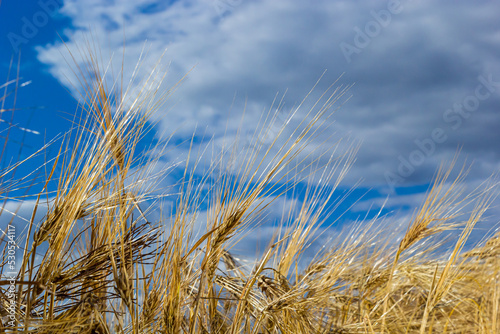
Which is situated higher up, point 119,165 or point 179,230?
point 119,165

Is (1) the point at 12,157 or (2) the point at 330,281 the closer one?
(1) the point at 12,157

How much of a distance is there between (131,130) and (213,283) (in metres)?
0.59

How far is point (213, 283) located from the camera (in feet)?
4.87

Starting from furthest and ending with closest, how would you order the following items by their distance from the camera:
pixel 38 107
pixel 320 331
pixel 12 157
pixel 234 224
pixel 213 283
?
pixel 320 331
pixel 213 283
pixel 234 224
pixel 12 157
pixel 38 107

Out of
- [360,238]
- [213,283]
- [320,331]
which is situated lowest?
[320,331]

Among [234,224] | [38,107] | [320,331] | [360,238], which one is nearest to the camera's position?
[38,107]

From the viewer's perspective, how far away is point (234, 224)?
1.28 m

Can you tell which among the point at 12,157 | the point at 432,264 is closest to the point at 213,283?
the point at 12,157

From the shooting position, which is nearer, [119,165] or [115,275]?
[115,275]

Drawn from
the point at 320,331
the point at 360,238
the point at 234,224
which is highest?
the point at 360,238

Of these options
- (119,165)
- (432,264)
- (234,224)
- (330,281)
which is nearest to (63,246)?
(119,165)

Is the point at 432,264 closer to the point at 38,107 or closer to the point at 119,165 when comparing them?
the point at 119,165

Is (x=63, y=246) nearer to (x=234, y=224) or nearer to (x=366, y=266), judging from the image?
(x=234, y=224)

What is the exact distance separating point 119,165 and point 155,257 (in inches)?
12.2
